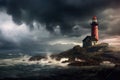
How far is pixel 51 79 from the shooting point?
61625mm

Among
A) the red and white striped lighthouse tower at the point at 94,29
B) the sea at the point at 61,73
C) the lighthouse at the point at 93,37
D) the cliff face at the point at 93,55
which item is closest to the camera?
the sea at the point at 61,73

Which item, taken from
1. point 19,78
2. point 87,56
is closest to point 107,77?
point 19,78

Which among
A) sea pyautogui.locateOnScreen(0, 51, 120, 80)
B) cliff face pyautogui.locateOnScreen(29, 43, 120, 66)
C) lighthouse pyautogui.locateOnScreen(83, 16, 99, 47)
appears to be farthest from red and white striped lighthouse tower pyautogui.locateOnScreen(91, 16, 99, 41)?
sea pyautogui.locateOnScreen(0, 51, 120, 80)

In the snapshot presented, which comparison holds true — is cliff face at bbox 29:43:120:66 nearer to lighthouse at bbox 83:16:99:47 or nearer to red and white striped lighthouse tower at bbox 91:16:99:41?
lighthouse at bbox 83:16:99:47

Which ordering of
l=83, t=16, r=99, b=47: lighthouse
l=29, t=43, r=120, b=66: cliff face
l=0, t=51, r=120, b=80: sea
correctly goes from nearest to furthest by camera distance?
l=0, t=51, r=120, b=80: sea
l=29, t=43, r=120, b=66: cliff face
l=83, t=16, r=99, b=47: lighthouse

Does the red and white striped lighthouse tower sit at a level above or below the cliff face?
above

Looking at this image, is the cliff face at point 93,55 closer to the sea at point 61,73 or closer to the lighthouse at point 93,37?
the lighthouse at point 93,37

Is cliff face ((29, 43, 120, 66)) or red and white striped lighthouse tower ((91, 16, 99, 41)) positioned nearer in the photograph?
cliff face ((29, 43, 120, 66))

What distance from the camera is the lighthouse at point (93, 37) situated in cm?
14975

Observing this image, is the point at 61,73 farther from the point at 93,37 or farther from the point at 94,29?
the point at 94,29

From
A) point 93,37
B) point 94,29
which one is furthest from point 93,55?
point 94,29

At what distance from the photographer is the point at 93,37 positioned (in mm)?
151500

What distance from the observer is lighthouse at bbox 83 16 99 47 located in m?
150

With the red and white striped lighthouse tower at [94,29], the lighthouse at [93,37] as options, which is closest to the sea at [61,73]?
the lighthouse at [93,37]
